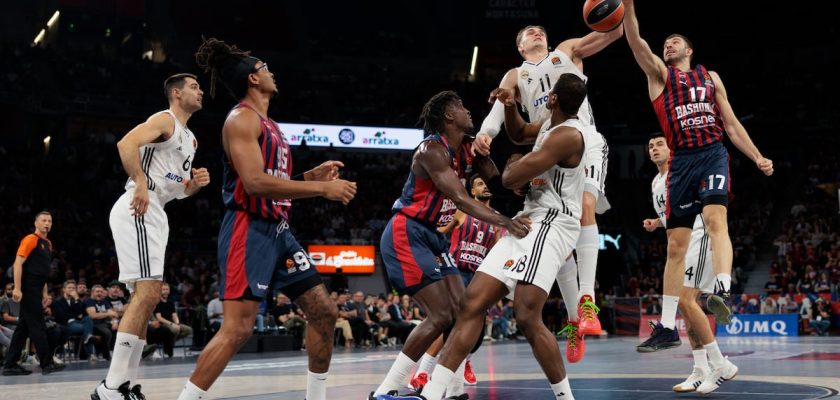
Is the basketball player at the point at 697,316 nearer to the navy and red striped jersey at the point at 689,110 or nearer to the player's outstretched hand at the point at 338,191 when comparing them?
the navy and red striped jersey at the point at 689,110

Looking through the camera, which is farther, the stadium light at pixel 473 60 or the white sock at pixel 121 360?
the stadium light at pixel 473 60

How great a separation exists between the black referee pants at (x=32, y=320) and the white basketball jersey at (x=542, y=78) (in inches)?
246

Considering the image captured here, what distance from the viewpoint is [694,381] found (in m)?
6.61

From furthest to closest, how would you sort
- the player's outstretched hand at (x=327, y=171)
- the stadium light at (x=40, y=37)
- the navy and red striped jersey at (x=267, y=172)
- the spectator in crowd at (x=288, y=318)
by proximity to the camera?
the stadium light at (x=40, y=37), the spectator in crowd at (x=288, y=318), the player's outstretched hand at (x=327, y=171), the navy and red striped jersey at (x=267, y=172)

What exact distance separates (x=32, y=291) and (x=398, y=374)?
586 cm

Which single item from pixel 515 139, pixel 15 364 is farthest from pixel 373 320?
pixel 515 139

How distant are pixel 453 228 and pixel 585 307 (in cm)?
219

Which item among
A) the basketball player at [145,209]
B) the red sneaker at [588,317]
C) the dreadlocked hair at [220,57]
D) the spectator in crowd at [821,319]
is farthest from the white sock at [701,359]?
the spectator in crowd at [821,319]

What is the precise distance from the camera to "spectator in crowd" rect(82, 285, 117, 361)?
1312 centimetres

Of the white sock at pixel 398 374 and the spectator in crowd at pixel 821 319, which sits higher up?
the spectator in crowd at pixel 821 319

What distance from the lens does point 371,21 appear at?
3753 cm

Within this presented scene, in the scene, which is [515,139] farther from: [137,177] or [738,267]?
[738,267]

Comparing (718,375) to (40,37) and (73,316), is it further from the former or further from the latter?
(40,37)

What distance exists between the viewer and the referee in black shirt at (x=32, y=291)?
9.65 metres
